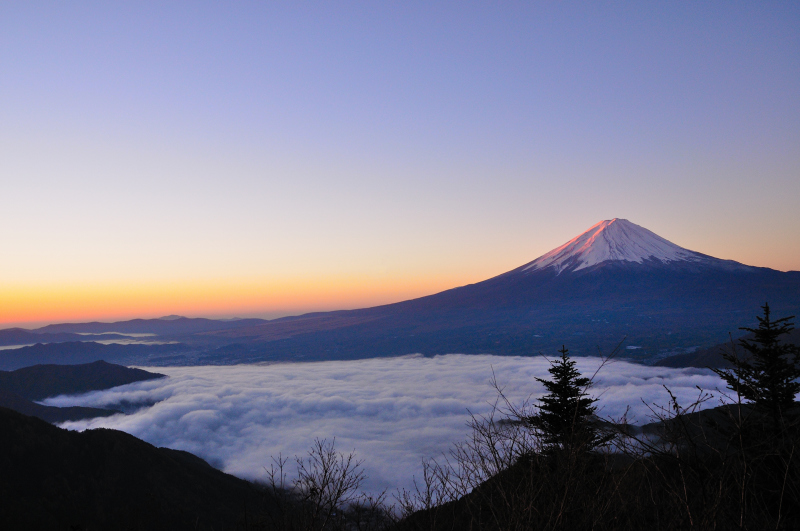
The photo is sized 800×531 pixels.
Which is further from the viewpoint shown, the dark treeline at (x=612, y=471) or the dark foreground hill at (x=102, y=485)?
the dark foreground hill at (x=102, y=485)

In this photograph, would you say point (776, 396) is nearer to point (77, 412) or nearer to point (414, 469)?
point (414, 469)

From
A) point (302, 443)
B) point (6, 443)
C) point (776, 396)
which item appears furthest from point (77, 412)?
point (776, 396)

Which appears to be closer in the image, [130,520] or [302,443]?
[130,520]

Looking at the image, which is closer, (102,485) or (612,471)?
(612,471)

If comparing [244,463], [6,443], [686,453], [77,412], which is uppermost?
[686,453]

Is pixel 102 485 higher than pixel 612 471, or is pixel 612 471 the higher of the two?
pixel 612 471
